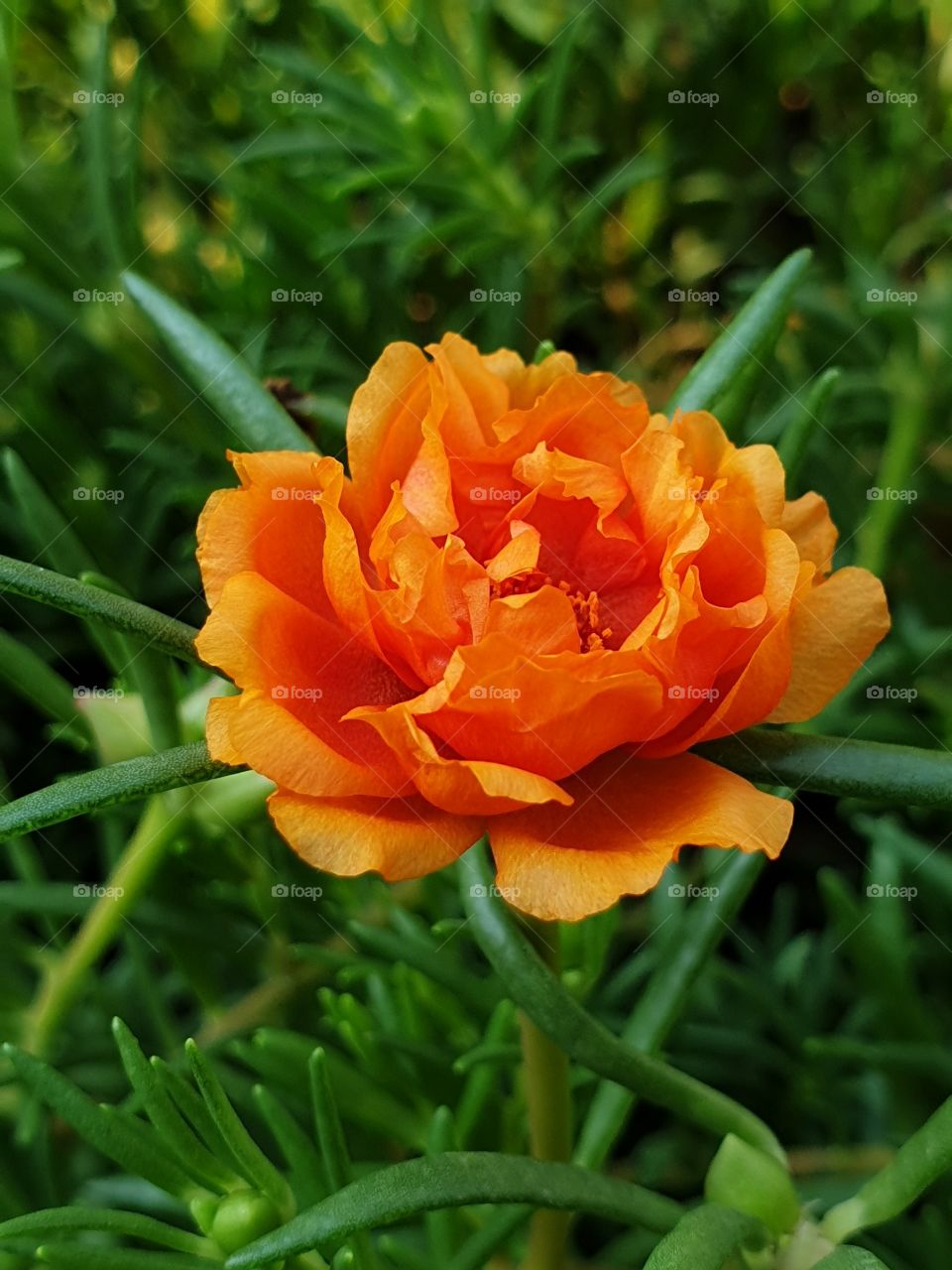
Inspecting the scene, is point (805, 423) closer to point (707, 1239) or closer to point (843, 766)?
point (843, 766)

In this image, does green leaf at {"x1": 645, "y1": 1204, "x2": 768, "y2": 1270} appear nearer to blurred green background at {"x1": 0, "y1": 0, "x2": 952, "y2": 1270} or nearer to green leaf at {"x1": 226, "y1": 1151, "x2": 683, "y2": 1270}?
green leaf at {"x1": 226, "y1": 1151, "x2": 683, "y2": 1270}

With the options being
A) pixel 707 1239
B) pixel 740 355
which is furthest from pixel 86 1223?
pixel 740 355

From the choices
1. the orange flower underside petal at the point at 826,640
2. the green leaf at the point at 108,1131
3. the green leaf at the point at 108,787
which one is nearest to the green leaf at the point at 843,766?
the orange flower underside petal at the point at 826,640

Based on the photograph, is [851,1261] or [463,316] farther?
[463,316]

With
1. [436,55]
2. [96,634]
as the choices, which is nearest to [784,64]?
[436,55]

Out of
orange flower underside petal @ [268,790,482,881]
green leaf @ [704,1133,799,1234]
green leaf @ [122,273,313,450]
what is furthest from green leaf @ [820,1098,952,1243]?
green leaf @ [122,273,313,450]

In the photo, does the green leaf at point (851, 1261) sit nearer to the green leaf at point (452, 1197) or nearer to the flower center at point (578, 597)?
the green leaf at point (452, 1197)
